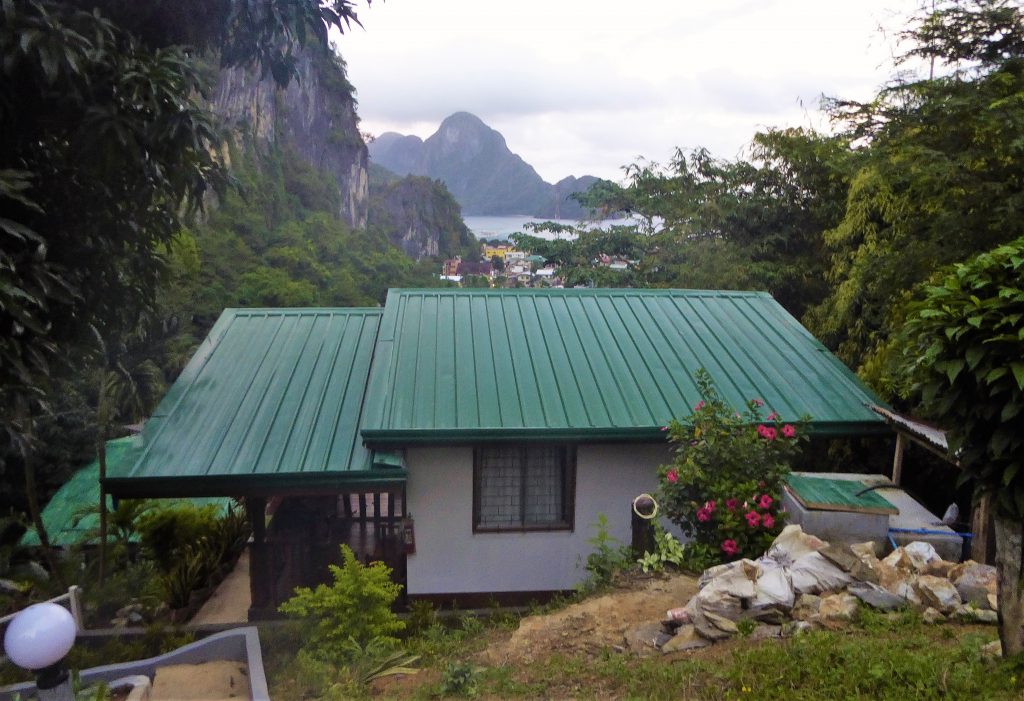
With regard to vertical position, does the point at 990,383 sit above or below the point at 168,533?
above

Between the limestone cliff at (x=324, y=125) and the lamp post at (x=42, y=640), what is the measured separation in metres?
75.8

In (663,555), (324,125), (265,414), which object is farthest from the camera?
(324,125)

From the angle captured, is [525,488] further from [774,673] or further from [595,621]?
[774,673]

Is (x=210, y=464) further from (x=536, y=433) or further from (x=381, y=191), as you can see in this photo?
(x=381, y=191)

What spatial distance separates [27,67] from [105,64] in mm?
710

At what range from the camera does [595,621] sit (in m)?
6.32

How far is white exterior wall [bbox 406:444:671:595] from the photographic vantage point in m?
8.05

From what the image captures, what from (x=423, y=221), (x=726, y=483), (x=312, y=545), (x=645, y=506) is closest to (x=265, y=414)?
(x=312, y=545)

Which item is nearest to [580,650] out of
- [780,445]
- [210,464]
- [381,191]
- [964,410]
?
[780,445]

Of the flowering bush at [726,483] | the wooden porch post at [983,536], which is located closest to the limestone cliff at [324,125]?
the flowering bush at [726,483]

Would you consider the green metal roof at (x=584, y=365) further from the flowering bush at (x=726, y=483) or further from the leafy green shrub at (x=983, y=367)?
the leafy green shrub at (x=983, y=367)

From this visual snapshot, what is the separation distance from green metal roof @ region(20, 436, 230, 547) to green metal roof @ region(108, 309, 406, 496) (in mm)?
2537

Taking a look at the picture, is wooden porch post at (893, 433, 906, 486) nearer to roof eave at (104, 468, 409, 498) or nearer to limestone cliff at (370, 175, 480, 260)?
roof eave at (104, 468, 409, 498)

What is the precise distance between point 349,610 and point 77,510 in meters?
7.13
